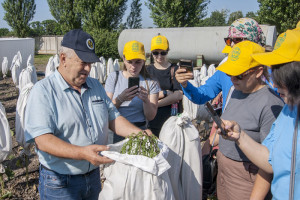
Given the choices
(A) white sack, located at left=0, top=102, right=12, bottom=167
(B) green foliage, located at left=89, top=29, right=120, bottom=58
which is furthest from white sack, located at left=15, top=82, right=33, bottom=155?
(B) green foliage, located at left=89, top=29, right=120, bottom=58

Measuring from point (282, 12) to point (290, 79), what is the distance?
65.4 feet

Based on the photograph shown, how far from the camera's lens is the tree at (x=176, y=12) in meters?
22.8

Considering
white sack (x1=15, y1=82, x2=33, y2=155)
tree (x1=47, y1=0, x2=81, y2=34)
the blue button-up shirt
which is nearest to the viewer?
the blue button-up shirt

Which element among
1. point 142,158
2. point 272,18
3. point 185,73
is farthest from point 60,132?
point 272,18

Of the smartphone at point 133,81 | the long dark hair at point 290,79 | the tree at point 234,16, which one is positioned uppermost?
the tree at point 234,16

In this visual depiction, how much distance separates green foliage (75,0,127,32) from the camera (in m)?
26.7

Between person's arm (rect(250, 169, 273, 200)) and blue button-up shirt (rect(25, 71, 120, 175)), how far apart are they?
115 centimetres

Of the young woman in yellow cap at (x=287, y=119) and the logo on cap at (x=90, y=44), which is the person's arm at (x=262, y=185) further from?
the logo on cap at (x=90, y=44)

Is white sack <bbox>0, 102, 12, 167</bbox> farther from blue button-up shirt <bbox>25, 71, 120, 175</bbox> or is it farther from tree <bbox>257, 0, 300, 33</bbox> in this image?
tree <bbox>257, 0, 300, 33</bbox>

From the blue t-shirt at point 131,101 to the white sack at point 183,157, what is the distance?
2.63 ft

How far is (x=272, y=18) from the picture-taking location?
19.0m

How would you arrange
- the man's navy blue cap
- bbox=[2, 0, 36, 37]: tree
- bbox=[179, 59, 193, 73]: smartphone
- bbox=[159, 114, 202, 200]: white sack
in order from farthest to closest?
bbox=[2, 0, 36, 37]: tree, bbox=[179, 59, 193, 73]: smartphone, bbox=[159, 114, 202, 200]: white sack, the man's navy blue cap

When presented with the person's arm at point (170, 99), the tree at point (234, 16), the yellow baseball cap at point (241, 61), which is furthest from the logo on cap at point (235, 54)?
the tree at point (234, 16)

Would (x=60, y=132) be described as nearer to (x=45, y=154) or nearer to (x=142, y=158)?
(x=45, y=154)
